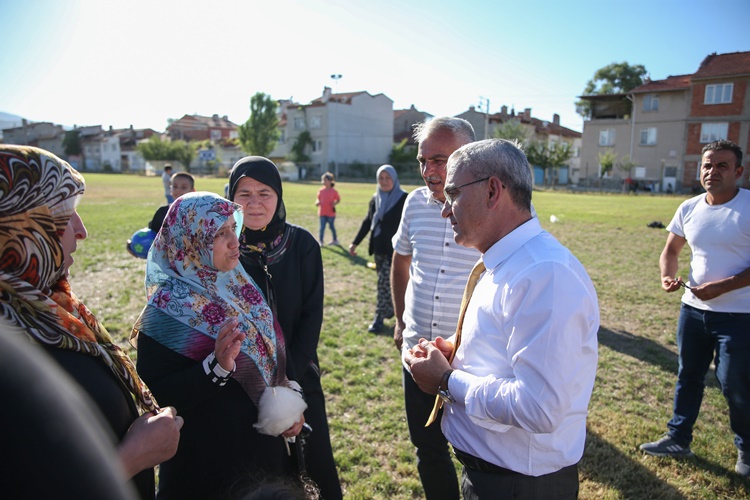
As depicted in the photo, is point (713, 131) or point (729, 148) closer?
point (729, 148)

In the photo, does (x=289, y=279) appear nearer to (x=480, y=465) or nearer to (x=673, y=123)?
(x=480, y=465)

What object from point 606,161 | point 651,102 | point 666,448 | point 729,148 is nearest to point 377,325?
point 666,448

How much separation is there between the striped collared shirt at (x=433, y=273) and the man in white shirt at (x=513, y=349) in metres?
0.73

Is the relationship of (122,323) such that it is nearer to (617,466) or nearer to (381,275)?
(381,275)

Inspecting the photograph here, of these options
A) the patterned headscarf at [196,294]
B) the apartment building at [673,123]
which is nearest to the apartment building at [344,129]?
the apartment building at [673,123]

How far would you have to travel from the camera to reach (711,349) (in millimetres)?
3537

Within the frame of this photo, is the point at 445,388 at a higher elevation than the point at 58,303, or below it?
below

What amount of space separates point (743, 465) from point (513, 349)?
3053 mm

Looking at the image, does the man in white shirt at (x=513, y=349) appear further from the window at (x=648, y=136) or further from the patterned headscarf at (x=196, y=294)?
the window at (x=648, y=136)

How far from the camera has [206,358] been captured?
1.92 meters

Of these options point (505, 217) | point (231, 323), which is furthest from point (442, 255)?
point (231, 323)

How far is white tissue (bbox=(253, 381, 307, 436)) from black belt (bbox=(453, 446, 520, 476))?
74 centimetres

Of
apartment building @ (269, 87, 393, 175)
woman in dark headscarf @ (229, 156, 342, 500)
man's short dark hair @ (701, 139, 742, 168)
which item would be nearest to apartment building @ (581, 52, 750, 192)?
apartment building @ (269, 87, 393, 175)

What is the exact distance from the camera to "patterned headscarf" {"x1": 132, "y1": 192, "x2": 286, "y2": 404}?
6.43ft
